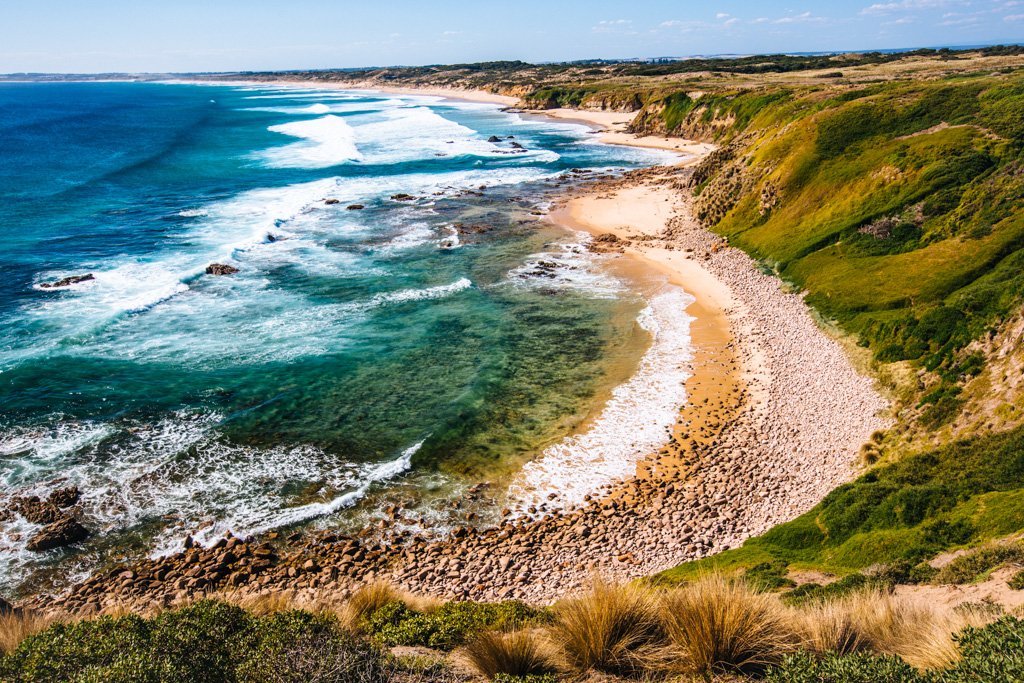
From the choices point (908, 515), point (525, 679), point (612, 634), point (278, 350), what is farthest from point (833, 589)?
point (278, 350)

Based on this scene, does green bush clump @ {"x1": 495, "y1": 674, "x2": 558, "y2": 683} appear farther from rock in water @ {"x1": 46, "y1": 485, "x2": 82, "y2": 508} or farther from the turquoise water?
rock in water @ {"x1": 46, "y1": 485, "x2": 82, "y2": 508}

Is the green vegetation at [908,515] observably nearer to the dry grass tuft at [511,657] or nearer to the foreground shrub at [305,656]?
the dry grass tuft at [511,657]

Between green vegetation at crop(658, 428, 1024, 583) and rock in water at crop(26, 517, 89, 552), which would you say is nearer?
green vegetation at crop(658, 428, 1024, 583)

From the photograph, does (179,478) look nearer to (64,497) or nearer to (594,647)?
(64,497)

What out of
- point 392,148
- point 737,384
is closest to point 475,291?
point 737,384

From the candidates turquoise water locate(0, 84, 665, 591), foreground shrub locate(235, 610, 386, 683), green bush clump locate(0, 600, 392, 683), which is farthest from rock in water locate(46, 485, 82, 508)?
foreground shrub locate(235, 610, 386, 683)

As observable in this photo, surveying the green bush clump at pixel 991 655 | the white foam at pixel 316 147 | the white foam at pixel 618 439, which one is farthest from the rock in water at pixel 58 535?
the white foam at pixel 316 147

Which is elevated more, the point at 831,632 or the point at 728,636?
the point at 728,636
